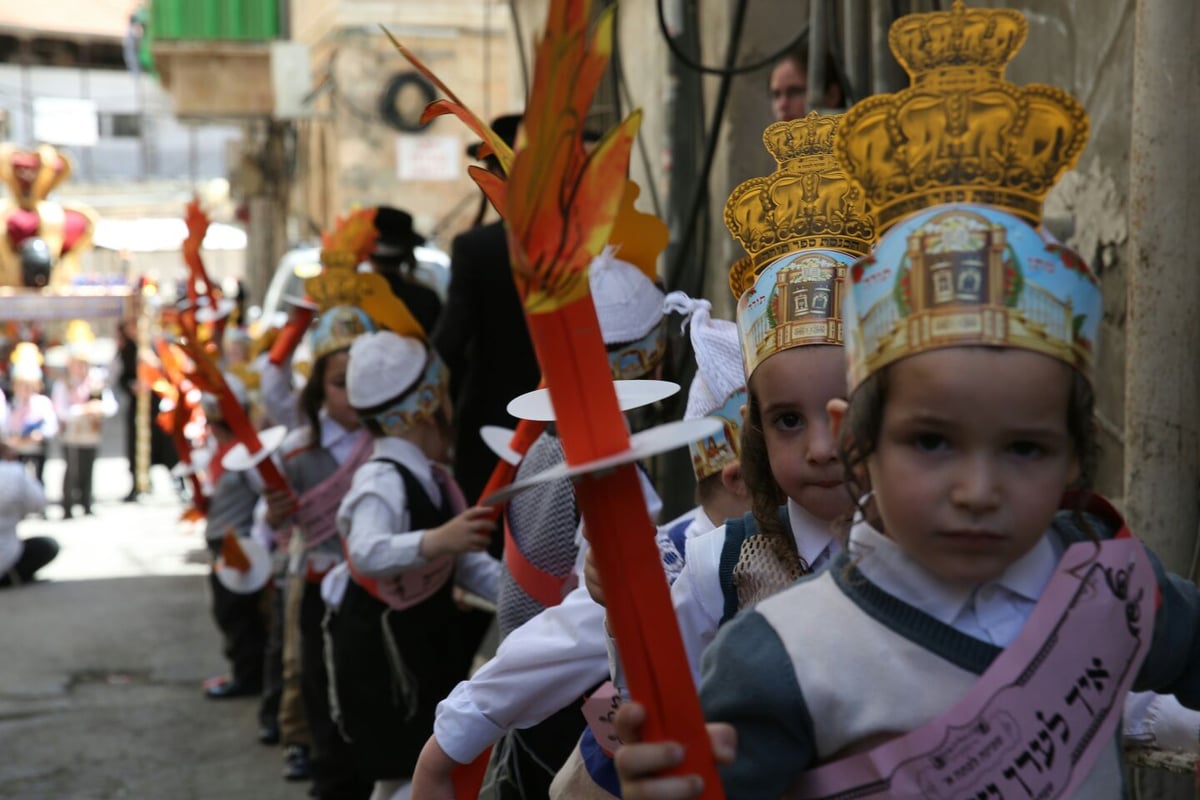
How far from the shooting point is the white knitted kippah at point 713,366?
9.35ft

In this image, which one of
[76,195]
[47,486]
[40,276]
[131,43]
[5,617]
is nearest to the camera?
[5,617]

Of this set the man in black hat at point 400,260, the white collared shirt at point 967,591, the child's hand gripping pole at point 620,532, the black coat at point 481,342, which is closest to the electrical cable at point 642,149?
the man in black hat at point 400,260

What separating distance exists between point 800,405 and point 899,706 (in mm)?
640

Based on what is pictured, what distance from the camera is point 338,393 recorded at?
218 inches

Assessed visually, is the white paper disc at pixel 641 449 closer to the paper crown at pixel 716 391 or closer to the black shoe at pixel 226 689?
the paper crown at pixel 716 391

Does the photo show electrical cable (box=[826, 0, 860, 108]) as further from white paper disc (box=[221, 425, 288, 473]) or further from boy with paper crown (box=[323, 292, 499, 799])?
white paper disc (box=[221, 425, 288, 473])

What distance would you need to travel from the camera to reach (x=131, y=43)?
33625 mm

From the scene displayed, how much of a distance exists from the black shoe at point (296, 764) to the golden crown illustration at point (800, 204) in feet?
16.1

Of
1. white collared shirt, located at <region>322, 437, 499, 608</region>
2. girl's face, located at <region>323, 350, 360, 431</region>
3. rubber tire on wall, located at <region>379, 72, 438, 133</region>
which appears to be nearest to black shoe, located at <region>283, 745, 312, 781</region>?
girl's face, located at <region>323, 350, 360, 431</region>

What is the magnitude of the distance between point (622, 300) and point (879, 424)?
185 centimetres

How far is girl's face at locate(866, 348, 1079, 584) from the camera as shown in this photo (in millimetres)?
1618

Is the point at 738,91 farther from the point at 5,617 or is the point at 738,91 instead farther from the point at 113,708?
the point at 5,617

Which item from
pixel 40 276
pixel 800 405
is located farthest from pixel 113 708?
pixel 40 276

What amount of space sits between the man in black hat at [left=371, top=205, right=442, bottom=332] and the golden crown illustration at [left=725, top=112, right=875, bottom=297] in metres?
4.70
